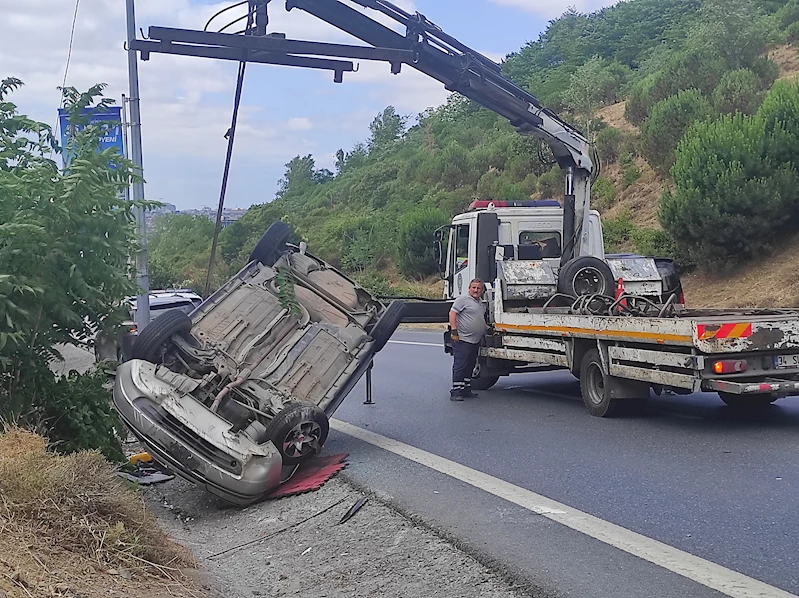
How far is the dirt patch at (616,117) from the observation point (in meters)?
40.2

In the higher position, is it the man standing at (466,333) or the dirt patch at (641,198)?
the dirt patch at (641,198)

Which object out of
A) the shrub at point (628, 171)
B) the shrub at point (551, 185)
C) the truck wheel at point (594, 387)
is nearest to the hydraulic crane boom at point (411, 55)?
the truck wheel at point (594, 387)

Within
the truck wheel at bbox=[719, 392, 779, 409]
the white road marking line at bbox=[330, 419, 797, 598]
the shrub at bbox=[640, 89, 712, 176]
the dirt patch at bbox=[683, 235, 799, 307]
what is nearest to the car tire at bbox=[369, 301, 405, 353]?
the white road marking line at bbox=[330, 419, 797, 598]

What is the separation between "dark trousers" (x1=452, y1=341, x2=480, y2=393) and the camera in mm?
11867

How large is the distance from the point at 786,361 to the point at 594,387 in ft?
7.30

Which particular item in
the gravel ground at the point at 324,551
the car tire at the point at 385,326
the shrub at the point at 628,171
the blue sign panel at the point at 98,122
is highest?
the shrub at the point at 628,171

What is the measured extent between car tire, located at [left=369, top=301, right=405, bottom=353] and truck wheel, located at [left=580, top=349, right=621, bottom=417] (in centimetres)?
223

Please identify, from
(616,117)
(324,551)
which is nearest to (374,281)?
(616,117)

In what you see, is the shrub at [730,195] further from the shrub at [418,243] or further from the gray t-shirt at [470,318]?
the shrub at [418,243]

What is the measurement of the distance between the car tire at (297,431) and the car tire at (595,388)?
3365 millimetres

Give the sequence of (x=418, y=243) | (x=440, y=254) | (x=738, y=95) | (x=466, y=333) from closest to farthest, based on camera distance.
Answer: (x=466, y=333)
(x=440, y=254)
(x=738, y=95)
(x=418, y=243)

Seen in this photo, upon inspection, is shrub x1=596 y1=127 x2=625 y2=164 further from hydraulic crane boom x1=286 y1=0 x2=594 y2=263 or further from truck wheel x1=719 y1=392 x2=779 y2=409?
truck wheel x1=719 y1=392 x2=779 y2=409

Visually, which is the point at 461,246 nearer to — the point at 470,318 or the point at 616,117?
the point at 470,318

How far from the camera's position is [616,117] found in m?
43.2
